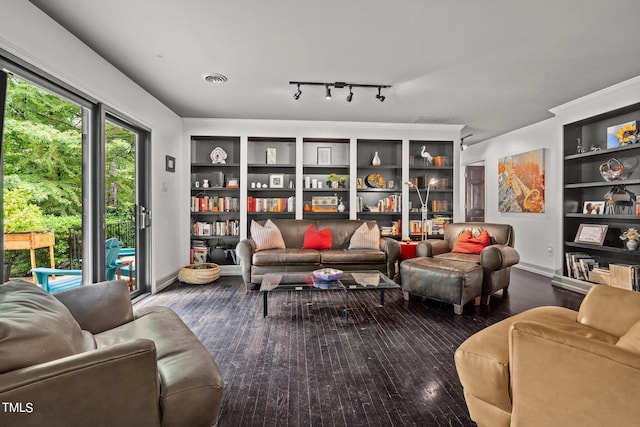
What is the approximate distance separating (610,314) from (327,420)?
5.10 ft

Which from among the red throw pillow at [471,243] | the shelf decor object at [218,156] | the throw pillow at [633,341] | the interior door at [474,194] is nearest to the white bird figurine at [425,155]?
the red throw pillow at [471,243]

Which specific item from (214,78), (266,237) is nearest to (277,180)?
(266,237)

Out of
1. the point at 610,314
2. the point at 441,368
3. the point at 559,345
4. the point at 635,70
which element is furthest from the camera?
the point at 635,70

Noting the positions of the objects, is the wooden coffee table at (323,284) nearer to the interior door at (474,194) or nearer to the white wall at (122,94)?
the white wall at (122,94)

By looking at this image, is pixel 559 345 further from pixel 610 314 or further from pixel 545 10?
pixel 545 10

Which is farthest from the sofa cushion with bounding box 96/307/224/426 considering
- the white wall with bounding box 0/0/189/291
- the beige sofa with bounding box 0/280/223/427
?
the white wall with bounding box 0/0/189/291

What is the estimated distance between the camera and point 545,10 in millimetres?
2314

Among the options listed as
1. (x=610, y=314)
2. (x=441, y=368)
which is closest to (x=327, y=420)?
(x=441, y=368)

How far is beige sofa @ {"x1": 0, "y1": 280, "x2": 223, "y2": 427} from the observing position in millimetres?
974

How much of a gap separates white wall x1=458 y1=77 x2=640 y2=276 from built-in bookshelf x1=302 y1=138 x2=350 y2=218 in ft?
7.02

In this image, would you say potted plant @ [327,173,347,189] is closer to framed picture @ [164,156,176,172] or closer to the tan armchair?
framed picture @ [164,156,176,172]

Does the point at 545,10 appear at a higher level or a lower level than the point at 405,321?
higher

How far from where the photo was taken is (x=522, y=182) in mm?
5652

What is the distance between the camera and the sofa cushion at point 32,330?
1029mm
